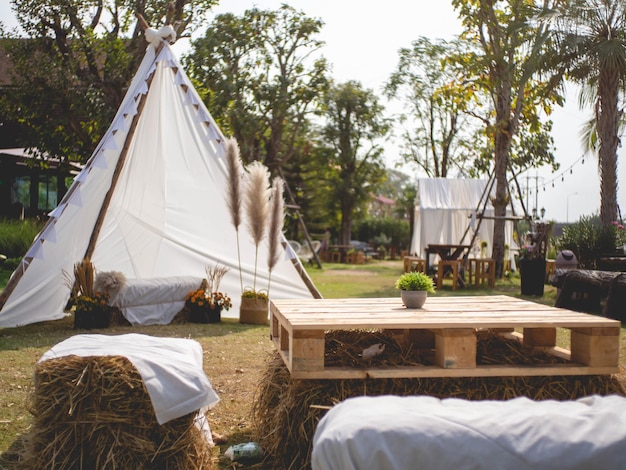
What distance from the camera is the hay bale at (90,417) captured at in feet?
9.14

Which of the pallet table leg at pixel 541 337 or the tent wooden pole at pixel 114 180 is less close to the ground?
the tent wooden pole at pixel 114 180

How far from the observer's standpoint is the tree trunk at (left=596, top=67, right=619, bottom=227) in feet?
40.3

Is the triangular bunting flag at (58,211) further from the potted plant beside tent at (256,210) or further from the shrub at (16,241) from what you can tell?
the shrub at (16,241)

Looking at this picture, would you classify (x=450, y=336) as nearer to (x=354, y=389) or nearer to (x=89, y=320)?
(x=354, y=389)

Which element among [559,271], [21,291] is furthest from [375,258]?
[21,291]

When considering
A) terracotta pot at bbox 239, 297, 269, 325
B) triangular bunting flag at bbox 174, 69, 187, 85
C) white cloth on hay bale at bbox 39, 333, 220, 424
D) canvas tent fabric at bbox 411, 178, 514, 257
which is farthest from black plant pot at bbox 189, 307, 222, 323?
canvas tent fabric at bbox 411, 178, 514, 257

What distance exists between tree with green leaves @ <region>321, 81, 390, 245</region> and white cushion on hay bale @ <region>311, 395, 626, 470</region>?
27393 mm

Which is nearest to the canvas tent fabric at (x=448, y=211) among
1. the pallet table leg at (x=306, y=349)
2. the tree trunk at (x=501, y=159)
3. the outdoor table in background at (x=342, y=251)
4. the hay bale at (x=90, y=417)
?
the tree trunk at (x=501, y=159)

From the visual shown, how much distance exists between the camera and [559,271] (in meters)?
9.34

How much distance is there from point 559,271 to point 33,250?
677cm

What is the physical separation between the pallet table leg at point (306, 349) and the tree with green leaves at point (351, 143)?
26.0 m

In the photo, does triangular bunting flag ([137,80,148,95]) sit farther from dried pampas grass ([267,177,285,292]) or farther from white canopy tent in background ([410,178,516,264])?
white canopy tent in background ([410,178,516,264])

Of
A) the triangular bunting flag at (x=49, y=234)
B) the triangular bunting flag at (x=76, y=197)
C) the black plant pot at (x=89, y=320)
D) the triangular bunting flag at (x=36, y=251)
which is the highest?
the triangular bunting flag at (x=76, y=197)

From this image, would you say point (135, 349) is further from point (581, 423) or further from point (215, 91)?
point (215, 91)
